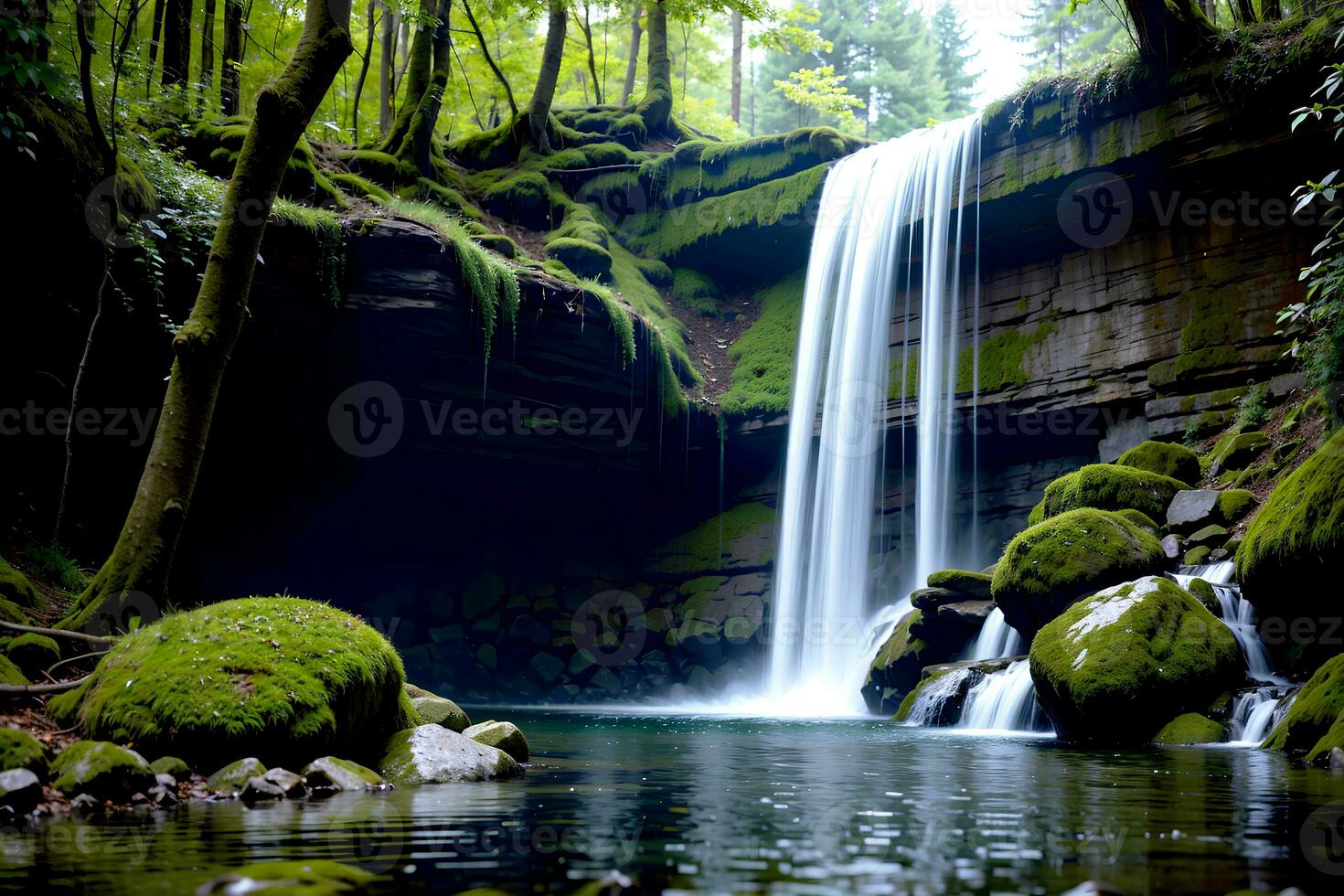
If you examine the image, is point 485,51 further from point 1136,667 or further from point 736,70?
point 736,70

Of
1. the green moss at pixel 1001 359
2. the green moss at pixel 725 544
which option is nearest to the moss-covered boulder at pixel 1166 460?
the green moss at pixel 1001 359

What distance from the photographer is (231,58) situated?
18.3 m

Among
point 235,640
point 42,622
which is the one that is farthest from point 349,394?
point 235,640

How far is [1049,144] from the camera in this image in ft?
50.5

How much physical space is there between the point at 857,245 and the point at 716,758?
12.7 meters

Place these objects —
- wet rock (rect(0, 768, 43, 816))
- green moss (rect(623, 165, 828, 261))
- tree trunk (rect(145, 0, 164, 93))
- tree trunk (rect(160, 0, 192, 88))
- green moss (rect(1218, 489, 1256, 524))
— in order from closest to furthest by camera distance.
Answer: wet rock (rect(0, 768, 43, 816)) → green moss (rect(1218, 489, 1256, 524)) → tree trunk (rect(145, 0, 164, 93)) → tree trunk (rect(160, 0, 192, 88)) → green moss (rect(623, 165, 828, 261))

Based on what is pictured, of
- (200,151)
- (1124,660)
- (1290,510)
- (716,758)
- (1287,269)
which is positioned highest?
(200,151)

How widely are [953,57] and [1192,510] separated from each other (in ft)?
109

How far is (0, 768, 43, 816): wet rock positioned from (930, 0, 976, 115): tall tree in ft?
129

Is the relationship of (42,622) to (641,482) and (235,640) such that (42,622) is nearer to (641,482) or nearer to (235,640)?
(235,640)

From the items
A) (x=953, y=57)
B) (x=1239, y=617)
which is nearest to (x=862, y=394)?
(x=1239, y=617)

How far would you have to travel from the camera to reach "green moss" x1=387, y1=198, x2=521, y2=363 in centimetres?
1438

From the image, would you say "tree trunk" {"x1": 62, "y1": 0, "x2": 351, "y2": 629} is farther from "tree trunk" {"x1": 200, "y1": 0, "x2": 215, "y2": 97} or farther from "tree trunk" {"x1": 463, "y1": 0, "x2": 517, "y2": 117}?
"tree trunk" {"x1": 200, "y1": 0, "x2": 215, "y2": 97}

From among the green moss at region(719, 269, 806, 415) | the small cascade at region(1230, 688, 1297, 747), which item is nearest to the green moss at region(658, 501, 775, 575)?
the green moss at region(719, 269, 806, 415)
